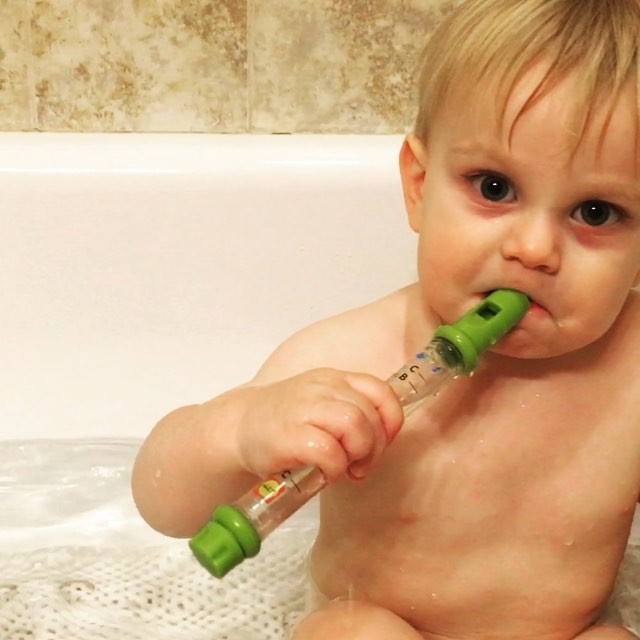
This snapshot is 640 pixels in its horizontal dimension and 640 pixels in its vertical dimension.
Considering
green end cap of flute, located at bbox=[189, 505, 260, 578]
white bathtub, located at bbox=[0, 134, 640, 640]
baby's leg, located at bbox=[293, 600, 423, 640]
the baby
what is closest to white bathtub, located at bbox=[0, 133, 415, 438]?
white bathtub, located at bbox=[0, 134, 640, 640]

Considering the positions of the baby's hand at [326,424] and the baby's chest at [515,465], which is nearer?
the baby's hand at [326,424]

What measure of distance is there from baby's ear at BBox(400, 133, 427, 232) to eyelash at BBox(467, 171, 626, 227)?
6cm

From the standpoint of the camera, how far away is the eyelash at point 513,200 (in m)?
0.65

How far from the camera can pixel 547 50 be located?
0.64m

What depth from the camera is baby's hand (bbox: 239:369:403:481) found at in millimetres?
588

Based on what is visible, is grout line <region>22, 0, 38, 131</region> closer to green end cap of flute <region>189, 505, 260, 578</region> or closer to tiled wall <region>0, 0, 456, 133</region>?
tiled wall <region>0, 0, 456, 133</region>

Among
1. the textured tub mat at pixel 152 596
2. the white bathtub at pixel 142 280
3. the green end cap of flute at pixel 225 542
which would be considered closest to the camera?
the green end cap of flute at pixel 225 542

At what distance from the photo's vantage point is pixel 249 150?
1103 millimetres

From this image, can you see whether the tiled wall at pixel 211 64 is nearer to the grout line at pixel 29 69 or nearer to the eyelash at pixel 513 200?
the grout line at pixel 29 69

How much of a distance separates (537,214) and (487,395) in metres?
0.16

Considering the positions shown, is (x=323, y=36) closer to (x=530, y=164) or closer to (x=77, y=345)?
(x=77, y=345)

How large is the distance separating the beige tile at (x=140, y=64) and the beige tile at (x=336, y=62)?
26 mm

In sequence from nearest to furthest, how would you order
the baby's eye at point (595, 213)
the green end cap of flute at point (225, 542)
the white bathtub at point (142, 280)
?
the green end cap of flute at point (225, 542) → the baby's eye at point (595, 213) → the white bathtub at point (142, 280)

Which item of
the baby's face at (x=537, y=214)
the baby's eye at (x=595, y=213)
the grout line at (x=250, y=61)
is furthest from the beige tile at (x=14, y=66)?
the baby's eye at (x=595, y=213)
